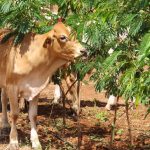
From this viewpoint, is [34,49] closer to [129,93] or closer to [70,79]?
[70,79]

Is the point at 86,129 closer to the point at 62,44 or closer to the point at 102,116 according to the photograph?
the point at 102,116

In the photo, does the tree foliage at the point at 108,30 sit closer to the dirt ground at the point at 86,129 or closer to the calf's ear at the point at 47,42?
the calf's ear at the point at 47,42

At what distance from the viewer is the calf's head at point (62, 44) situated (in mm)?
6512

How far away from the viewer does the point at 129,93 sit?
13.2 ft

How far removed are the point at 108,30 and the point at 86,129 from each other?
3701mm

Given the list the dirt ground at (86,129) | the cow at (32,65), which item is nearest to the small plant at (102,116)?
the dirt ground at (86,129)

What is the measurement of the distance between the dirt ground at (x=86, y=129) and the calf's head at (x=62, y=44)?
1.27 meters

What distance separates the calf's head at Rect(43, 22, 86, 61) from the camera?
21.4ft

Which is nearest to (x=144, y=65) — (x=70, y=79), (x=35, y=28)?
(x=35, y=28)

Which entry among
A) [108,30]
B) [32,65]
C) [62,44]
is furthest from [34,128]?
[108,30]

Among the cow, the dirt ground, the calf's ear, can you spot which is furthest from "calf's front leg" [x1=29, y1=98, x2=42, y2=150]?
the calf's ear

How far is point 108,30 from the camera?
495 cm

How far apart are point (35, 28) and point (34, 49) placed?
459 mm

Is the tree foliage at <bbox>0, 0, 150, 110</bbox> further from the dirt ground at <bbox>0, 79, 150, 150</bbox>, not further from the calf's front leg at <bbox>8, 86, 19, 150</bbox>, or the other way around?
the dirt ground at <bbox>0, 79, 150, 150</bbox>
